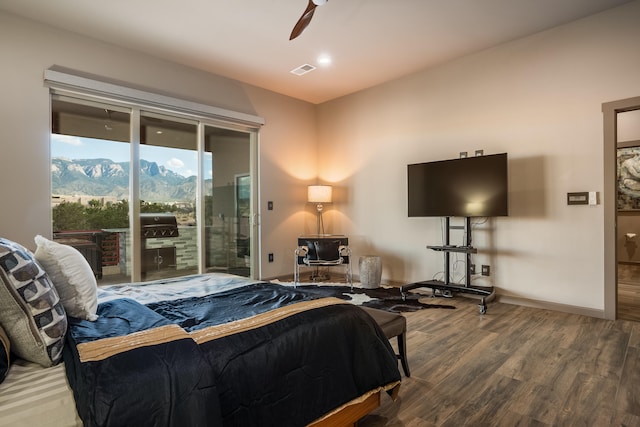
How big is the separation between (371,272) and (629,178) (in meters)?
5.65

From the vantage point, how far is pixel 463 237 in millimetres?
4133

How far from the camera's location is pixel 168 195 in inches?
165

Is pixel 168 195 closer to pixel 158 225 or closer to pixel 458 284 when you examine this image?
pixel 158 225

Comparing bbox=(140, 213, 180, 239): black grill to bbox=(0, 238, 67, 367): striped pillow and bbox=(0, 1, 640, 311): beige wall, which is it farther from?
bbox=(0, 238, 67, 367): striped pillow

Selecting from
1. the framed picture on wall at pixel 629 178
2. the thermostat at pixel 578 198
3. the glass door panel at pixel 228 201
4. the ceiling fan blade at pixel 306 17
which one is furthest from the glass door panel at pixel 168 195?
the framed picture on wall at pixel 629 178

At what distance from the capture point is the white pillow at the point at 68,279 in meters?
1.35

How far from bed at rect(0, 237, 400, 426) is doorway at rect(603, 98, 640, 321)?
2818 millimetres

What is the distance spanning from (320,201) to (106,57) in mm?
3231

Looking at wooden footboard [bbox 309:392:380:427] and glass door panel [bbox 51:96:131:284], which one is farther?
glass door panel [bbox 51:96:131:284]

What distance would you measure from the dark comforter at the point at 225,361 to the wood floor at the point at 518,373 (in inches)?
18.3

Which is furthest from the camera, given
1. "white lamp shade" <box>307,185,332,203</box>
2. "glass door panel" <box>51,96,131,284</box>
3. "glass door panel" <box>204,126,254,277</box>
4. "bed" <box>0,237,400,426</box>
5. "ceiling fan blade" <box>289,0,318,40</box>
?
"white lamp shade" <box>307,185,332,203</box>

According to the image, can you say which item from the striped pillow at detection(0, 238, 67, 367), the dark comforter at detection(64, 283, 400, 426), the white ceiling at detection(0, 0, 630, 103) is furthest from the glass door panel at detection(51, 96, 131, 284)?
the striped pillow at detection(0, 238, 67, 367)

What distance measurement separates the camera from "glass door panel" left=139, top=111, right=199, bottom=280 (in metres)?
4.00

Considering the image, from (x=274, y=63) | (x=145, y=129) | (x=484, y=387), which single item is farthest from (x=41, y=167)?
(x=484, y=387)
